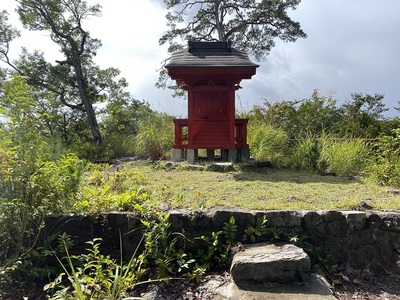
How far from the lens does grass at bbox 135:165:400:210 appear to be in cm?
312

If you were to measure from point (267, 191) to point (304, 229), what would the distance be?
1.35 metres

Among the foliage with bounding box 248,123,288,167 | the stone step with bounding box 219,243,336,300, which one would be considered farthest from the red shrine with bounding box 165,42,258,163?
the stone step with bounding box 219,243,336,300

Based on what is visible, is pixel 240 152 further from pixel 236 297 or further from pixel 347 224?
pixel 236 297

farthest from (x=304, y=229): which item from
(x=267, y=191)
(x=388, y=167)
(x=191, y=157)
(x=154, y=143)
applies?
(x=154, y=143)

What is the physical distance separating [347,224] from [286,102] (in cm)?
820

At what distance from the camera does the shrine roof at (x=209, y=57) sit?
6625mm

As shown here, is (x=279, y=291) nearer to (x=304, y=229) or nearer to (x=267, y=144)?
(x=304, y=229)

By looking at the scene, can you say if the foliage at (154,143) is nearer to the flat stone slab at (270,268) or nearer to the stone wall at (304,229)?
the stone wall at (304,229)

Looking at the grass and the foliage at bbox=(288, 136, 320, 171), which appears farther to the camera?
the foliage at bbox=(288, 136, 320, 171)

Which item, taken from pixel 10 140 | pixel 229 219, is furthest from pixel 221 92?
pixel 10 140

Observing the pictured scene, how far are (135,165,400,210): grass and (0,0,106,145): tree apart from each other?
866 cm

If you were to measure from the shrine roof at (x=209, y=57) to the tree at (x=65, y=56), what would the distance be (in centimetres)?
669

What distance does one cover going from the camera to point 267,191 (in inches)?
160

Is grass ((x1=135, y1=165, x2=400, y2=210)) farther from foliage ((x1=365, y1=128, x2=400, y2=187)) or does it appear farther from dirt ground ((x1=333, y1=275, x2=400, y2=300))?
dirt ground ((x1=333, y1=275, x2=400, y2=300))
